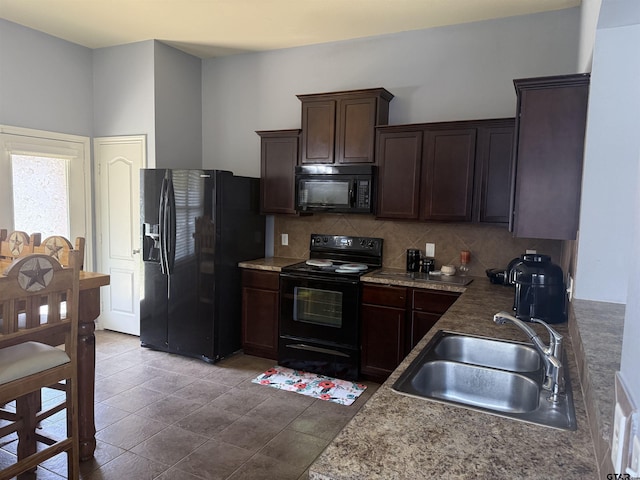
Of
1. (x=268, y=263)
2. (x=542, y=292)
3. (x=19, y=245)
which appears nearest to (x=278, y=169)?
(x=268, y=263)

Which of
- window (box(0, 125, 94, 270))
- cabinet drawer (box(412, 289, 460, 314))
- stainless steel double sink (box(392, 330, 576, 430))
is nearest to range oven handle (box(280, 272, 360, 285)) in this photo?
cabinet drawer (box(412, 289, 460, 314))

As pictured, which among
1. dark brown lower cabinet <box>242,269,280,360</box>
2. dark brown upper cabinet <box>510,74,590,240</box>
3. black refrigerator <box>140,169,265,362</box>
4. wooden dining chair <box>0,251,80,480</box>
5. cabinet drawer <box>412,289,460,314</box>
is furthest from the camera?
dark brown lower cabinet <box>242,269,280,360</box>

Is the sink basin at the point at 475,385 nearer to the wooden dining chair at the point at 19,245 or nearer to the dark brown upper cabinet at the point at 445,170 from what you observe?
the dark brown upper cabinet at the point at 445,170

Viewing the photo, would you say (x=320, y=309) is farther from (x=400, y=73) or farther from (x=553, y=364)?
(x=553, y=364)

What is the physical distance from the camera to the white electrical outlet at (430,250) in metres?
3.88

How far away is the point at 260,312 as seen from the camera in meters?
4.05

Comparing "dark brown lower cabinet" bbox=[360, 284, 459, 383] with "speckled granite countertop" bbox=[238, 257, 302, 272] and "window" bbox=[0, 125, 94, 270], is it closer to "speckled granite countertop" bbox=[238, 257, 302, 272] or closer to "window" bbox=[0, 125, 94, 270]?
"speckled granite countertop" bbox=[238, 257, 302, 272]

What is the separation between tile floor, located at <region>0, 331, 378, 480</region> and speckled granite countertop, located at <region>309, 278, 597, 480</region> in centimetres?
143

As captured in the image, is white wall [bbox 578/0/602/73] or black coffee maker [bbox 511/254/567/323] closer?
white wall [bbox 578/0/602/73]

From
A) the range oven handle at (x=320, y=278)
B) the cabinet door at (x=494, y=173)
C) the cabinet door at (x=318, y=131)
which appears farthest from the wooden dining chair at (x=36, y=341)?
the cabinet door at (x=494, y=173)

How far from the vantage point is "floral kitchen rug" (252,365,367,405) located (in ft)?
11.1

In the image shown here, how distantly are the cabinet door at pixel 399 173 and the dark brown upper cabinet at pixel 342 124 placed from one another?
0.12 m

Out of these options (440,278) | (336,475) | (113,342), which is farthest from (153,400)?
(336,475)

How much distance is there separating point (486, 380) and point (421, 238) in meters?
2.35
